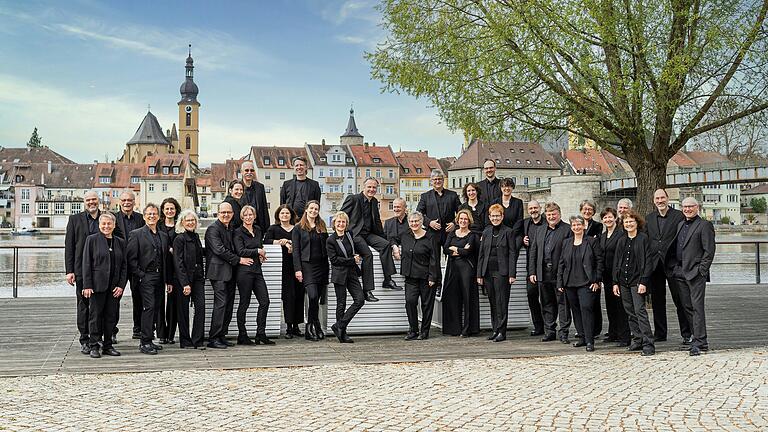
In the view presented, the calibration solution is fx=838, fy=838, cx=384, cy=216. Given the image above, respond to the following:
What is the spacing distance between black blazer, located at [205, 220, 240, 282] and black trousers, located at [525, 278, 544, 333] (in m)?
3.66

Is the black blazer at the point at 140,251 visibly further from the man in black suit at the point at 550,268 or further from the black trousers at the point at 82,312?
the man in black suit at the point at 550,268

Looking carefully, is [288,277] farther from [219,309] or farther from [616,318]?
[616,318]

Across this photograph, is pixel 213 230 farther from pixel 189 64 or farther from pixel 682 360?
pixel 189 64

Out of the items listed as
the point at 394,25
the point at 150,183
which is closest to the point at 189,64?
the point at 150,183

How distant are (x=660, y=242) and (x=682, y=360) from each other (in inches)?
61.7

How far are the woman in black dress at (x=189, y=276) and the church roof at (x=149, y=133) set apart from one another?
130346mm

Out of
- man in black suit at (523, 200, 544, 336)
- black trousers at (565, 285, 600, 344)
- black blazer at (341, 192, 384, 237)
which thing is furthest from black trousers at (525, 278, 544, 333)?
black blazer at (341, 192, 384, 237)

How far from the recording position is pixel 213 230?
9516mm

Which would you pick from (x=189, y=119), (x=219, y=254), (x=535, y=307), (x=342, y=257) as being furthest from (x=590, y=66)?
(x=189, y=119)

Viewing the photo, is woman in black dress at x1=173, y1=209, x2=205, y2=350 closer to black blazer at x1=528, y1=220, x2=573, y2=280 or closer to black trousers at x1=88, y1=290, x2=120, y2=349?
black trousers at x1=88, y1=290, x2=120, y2=349

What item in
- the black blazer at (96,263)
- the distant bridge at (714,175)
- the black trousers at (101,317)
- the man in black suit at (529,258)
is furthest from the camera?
the distant bridge at (714,175)

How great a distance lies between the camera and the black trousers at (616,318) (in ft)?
32.1

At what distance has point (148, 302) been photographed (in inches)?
357

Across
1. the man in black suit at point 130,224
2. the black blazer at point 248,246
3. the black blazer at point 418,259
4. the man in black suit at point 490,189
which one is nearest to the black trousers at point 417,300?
the black blazer at point 418,259
